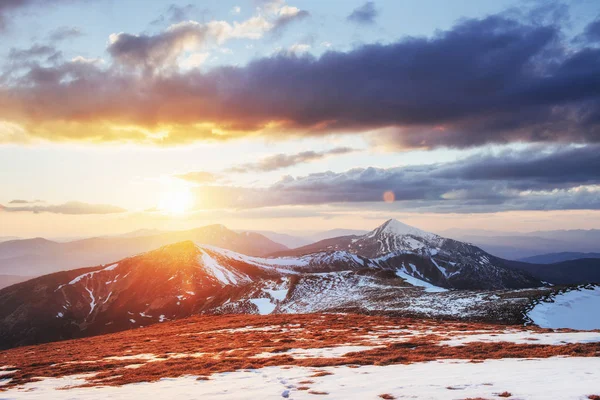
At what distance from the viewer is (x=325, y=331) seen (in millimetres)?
38562

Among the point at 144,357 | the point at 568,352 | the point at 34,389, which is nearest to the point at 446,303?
the point at 568,352

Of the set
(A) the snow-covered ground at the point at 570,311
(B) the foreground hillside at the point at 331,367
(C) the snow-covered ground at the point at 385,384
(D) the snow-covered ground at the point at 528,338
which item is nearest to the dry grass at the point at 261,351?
(B) the foreground hillside at the point at 331,367

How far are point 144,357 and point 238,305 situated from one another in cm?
8158

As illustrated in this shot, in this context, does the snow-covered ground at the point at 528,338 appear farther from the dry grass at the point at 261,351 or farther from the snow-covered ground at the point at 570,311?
the snow-covered ground at the point at 570,311

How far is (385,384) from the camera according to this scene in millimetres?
16797

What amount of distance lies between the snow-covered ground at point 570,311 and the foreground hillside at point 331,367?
17.6m

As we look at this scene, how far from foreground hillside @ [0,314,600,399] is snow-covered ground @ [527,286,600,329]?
17.6 metres

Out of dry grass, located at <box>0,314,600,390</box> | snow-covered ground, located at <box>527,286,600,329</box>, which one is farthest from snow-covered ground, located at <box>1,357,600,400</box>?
snow-covered ground, located at <box>527,286,600,329</box>

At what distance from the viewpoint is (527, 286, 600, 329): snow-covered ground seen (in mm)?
44750

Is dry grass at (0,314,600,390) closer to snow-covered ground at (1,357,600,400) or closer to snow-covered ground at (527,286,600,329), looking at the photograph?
snow-covered ground at (1,357,600,400)

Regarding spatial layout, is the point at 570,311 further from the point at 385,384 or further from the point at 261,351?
the point at 385,384

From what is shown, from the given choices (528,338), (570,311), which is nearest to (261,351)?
(528,338)

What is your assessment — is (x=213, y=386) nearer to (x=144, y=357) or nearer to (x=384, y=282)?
(x=144, y=357)

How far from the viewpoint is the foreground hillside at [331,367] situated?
15.8 metres
